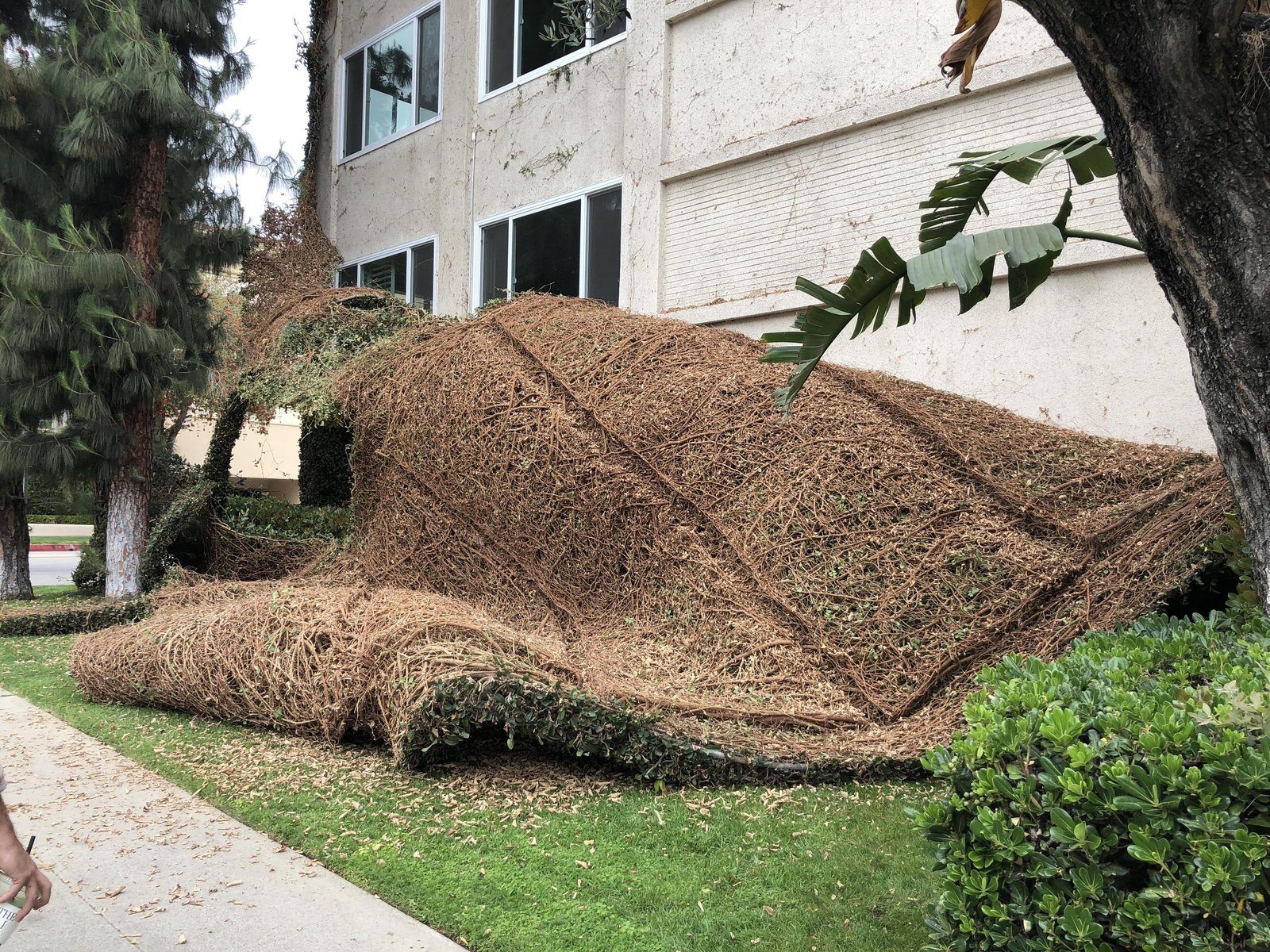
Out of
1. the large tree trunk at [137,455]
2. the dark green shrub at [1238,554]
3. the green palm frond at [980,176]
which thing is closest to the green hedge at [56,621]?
the large tree trunk at [137,455]

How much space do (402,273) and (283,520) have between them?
16.3 feet

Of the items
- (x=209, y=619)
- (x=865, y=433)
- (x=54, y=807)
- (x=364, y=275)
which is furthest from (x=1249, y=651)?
(x=364, y=275)

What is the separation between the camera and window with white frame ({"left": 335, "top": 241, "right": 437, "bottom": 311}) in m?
13.1

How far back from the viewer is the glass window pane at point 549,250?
1109cm

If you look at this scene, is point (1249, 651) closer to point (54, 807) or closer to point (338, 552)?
point (54, 807)

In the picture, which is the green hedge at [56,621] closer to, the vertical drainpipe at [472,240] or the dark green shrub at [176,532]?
the dark green shrub at [176,532]

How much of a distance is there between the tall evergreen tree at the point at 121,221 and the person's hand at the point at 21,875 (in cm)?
885

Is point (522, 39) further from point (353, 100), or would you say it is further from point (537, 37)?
point (353, 100)

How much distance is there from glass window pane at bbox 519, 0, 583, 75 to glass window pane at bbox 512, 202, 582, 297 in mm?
1910

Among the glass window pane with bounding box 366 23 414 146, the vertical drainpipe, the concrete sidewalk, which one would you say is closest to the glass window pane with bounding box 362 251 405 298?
the vertical drainpipe

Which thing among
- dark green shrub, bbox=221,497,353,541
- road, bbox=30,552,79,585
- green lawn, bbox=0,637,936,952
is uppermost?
dark green shrub, bbox=221,497,353,541

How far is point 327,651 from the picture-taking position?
514 centimetres

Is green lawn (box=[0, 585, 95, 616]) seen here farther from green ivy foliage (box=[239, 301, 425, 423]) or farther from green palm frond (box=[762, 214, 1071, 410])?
green palm frond (box=[762, 214, 1071, 410])

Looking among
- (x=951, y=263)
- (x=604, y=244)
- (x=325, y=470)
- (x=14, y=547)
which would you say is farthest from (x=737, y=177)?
(x=14, y=547)
